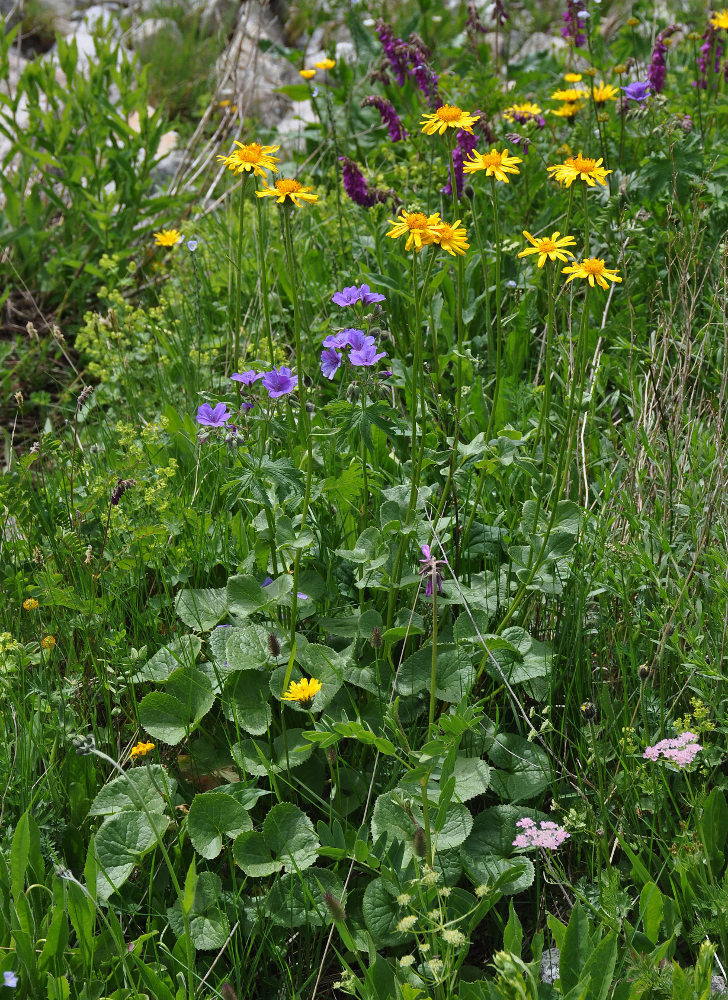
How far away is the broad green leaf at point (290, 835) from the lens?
5.02 ft

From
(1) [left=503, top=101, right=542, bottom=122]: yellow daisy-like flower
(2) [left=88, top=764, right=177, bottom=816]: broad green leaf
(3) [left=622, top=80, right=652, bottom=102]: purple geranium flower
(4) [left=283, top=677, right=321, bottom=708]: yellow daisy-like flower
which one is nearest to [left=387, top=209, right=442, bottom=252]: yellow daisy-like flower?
(4) [left=283, top=677, right=321, bottom=708]: yellow daisy-like flower

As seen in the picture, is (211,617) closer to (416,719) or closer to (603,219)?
(416,719)

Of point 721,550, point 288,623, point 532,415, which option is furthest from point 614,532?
point 288,623

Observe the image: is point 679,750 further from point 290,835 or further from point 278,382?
point 278,382

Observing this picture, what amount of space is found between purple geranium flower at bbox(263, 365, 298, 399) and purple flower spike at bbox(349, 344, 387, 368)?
0.15m

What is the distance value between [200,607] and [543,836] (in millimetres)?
825

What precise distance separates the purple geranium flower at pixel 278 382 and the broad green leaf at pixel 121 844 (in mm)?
795

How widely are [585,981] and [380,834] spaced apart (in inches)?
15.0

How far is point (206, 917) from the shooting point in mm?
1517

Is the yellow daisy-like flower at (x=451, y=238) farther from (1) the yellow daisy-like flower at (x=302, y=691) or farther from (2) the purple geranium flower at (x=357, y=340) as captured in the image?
(1) the yellow daisy-like flower at (x=302, y=691)

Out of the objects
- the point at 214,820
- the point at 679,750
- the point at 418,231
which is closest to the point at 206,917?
the point at 214,820

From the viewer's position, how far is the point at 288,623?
1.84 metres

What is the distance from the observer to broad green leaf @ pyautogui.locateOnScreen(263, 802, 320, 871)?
60.2 inches

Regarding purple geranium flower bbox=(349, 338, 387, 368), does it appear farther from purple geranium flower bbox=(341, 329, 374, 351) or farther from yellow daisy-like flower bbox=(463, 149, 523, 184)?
yellow daisy-like flower bbox=(463, 149, 523, 184)
